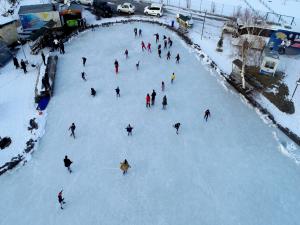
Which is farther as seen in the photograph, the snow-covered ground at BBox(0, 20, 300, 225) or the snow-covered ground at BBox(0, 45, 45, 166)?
the snow-covered ground at BBox(0, 45, 45, 166)

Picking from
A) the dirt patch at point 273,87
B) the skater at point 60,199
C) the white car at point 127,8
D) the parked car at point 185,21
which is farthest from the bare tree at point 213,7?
the skater at point 60,199

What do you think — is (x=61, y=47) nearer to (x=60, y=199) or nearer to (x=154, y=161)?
(x=154, y=161)

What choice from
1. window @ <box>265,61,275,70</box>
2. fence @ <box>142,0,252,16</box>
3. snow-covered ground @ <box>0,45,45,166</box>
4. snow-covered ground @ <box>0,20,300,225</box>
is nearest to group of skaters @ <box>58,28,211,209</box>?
snow-covered ground @ <box>0,20,300,225</box>

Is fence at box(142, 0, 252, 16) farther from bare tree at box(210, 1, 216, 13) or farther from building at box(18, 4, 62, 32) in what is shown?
building at box(18, 4, 62, 32)

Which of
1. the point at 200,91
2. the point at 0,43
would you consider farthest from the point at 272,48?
the point at 0,43

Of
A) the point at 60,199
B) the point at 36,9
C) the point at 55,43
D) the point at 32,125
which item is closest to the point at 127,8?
the point at 36,9

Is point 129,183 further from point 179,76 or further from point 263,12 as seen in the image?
point 263,12
